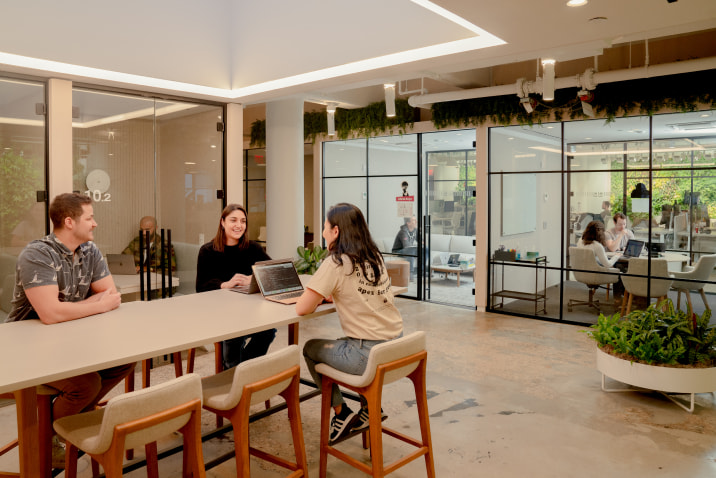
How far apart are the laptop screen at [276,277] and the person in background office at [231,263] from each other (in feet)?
1.51

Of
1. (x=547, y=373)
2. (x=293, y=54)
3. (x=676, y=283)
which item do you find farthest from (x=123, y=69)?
(x=676, y=283)

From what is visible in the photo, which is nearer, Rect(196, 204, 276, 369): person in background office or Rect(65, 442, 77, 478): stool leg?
Rect(65, 442, 77, 478): stool leg

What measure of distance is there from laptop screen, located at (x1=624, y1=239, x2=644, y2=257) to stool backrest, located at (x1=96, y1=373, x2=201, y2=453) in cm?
605

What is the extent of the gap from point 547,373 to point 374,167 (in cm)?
482

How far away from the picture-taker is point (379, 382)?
2736 mm

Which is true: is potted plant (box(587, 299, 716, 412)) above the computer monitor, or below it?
below

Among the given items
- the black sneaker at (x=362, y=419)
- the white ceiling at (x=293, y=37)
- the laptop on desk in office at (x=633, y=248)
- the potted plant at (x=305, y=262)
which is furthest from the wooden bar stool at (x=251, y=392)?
the laptop on desk in office at (x=633, y=248)

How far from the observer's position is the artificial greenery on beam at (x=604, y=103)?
240 inches

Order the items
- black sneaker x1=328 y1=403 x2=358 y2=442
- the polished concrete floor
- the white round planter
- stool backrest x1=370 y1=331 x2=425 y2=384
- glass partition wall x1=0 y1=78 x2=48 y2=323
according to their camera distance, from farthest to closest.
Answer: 1. glass partition wall x1=0 y1=78 x2=48 y2=323
2. the white round planter
3. the polished concrete floor
4. black sneaker x1=328 y1=403 x2=358 y2=442
5. stool backrest x1=370 y1=331 x2=425 y2=384

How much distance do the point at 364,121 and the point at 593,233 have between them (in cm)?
386

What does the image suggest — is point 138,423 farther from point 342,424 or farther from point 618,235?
point 618,235

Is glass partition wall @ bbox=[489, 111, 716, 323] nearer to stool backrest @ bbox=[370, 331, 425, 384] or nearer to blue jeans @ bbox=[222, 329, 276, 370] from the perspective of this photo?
blue jeans @ bbox=[222, 329, 276, 370]

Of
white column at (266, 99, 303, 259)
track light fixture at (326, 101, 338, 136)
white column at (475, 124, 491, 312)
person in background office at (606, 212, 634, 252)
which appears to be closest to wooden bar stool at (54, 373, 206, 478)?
white column at (266, 99, 303, 259)

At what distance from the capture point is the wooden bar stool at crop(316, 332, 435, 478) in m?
2.73
